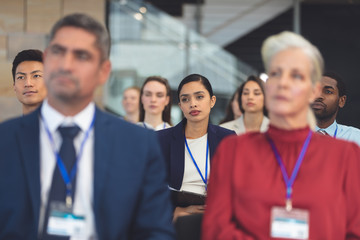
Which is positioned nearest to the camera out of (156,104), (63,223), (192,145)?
(63,223)

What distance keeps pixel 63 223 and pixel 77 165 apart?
234mm

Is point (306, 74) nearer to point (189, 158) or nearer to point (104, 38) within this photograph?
point (104, 38)

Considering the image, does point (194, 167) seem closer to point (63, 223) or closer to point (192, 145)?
point (192, 145)

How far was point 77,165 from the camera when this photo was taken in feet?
6.96

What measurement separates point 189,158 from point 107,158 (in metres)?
2.12

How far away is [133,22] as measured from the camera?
32.5 ft

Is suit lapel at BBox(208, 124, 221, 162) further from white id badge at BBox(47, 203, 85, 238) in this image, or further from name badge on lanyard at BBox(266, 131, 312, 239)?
white id badge at BBox(47, 203, 85, 238)

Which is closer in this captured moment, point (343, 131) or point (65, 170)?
point (65, 170)

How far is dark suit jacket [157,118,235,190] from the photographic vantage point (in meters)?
4.13

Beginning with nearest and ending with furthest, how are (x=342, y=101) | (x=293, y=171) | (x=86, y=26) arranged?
(x=86, y=26) → (x=293, y=171) → (x=342, y=101)

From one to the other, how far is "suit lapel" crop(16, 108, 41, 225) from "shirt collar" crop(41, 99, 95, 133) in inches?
1.8

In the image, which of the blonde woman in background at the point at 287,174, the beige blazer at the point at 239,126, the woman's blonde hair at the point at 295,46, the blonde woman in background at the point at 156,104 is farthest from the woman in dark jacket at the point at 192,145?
the woman's blonde hair at the point at 295,46

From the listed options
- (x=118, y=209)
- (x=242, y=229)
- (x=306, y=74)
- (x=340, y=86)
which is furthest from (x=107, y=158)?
(x=340, y=86)

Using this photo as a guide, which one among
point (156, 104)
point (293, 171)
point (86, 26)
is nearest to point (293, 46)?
point (293, 171)
